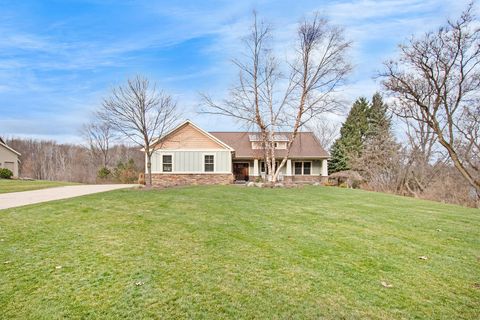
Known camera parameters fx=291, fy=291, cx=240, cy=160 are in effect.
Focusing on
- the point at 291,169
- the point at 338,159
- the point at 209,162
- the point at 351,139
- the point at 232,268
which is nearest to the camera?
the point at 232,268

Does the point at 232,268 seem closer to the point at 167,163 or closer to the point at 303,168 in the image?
the point at 167,163

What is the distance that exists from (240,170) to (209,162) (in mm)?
5959

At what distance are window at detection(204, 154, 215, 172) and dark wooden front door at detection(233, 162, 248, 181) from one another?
561 cm

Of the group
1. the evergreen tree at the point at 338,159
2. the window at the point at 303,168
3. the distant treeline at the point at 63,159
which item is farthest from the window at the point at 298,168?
the distant treeline at the point at 63,159

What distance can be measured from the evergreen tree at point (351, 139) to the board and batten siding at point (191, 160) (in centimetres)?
1214

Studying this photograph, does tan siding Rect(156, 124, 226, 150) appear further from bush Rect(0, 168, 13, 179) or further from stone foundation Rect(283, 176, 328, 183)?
bush Rect(0, 168, 13, 179)

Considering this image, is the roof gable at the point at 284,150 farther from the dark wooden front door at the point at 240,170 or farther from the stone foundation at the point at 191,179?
the stone foundation at the point at 191,179

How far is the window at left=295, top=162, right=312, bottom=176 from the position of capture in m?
27.2

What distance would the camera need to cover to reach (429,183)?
850 inches

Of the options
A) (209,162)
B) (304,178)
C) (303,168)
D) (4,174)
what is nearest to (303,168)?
(303,168)

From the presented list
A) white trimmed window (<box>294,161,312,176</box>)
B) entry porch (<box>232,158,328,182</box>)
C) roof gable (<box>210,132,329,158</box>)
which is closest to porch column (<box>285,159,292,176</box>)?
entry porch (<box>232,158,328,182</box>)

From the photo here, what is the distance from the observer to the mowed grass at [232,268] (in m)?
2.88

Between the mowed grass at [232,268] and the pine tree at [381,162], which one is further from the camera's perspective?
the pine tree at [381,162]

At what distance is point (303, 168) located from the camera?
27.2 m
